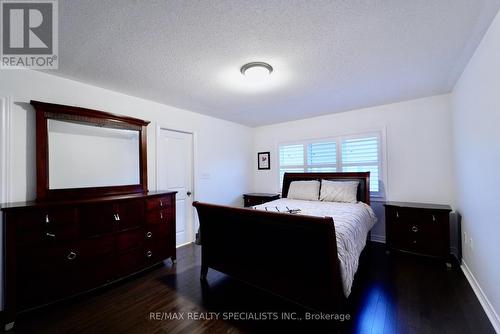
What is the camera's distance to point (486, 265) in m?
1.83

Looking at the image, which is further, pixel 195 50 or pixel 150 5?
pixel 195 50

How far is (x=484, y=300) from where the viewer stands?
1.86 meters

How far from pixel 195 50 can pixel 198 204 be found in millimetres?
1527

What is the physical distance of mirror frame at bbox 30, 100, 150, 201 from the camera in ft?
7.06

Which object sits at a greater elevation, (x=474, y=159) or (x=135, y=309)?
(x=474, y=159)

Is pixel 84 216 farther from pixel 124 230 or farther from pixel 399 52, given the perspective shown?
pixel 399 52

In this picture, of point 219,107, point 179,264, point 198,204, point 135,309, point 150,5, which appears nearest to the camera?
point 150,5

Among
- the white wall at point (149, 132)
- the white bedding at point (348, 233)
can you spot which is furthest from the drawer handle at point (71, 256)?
the white bedding at point (348, 233)

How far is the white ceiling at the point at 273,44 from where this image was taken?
4.68 feet

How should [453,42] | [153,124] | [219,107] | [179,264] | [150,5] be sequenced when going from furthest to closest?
1. [219,107]
2. [153,124]
3. [179,264]
4. [453,42]
5. [150,5]

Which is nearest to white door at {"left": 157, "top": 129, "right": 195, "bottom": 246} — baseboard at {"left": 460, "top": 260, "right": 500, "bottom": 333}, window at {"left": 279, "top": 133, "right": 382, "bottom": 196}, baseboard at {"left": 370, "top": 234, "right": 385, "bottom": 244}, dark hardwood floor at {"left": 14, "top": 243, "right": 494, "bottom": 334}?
dark hardwood floor at {"left": 14, "top": 243, "right": 494, "bottom": 334}

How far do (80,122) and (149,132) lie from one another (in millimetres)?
847

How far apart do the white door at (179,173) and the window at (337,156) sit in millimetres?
2110

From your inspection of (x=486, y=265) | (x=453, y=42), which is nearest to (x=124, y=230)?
(x=486, y=265)
